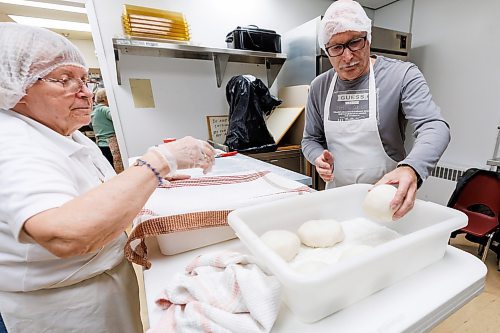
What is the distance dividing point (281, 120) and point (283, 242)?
6.56 feet

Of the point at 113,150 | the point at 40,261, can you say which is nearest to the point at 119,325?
the point at 40,261

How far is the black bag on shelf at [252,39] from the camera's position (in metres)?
2.17

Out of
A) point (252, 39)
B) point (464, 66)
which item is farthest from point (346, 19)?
point (464, 66)

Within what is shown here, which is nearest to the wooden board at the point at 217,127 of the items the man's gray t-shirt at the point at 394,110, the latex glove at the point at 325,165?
the man's gray t-shirt at the point at 394,110

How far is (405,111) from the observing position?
94cm

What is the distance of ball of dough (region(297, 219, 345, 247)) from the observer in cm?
58

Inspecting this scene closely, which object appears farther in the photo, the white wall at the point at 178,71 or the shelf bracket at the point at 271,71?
the shelf bracket at the point at 271,71

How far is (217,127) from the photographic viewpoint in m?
2.54

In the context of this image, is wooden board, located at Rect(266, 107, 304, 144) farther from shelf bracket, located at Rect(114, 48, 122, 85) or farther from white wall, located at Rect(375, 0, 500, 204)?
white wall, located at Rect(375, 0, 500, 204)

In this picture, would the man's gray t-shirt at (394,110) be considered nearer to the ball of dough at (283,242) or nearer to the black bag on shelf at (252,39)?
the ball of dough at (283,242)

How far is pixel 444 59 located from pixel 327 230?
295 centimetres

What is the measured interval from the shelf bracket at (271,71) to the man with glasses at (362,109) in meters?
1.57

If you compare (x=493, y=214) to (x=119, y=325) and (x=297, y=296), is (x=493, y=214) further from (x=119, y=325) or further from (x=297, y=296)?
(x=119, y=325)

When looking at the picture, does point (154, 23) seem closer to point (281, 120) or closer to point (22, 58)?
point (281, 120)
